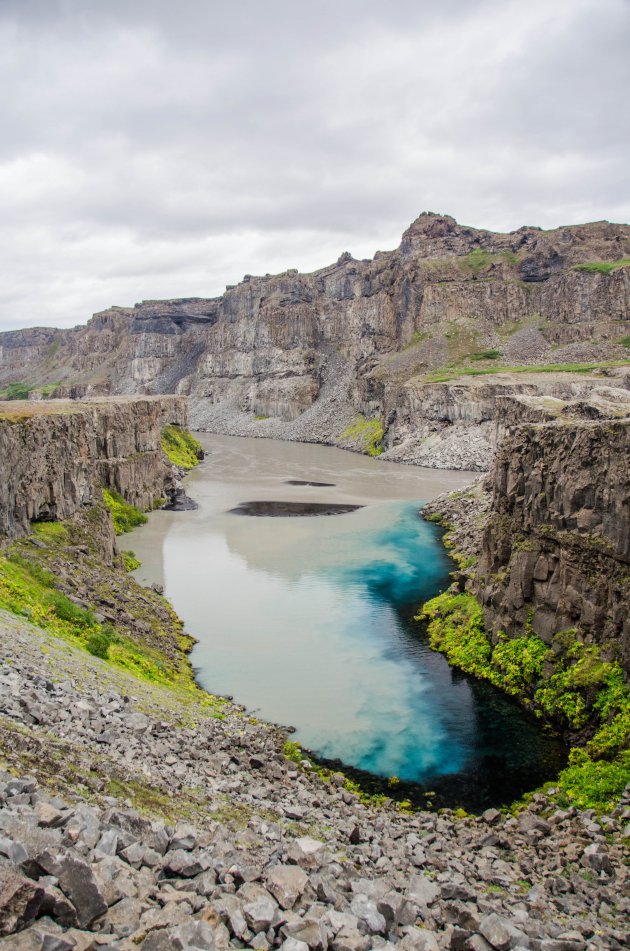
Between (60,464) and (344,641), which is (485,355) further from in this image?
(344,641)

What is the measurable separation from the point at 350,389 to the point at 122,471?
324 feet

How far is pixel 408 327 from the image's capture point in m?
148

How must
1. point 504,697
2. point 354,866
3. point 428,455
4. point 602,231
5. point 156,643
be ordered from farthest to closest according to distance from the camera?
point 602,231 < point 428,455 < point 156,643 < point 504,697 < point 354,866

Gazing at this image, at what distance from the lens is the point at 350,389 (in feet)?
498

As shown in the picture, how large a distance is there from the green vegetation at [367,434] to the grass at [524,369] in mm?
12698

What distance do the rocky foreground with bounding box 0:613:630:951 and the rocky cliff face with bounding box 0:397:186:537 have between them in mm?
11643

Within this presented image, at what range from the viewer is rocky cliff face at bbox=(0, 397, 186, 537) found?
31.5 m

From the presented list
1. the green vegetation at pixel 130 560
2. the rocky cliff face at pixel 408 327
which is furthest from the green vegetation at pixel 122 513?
the rocky cliff face at pixel 408 327

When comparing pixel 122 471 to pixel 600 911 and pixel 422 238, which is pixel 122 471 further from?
pixel 422 238

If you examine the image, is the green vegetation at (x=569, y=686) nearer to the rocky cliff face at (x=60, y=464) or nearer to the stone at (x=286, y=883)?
the stone at (x=286, y=883)

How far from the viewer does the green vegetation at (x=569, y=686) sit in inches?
719

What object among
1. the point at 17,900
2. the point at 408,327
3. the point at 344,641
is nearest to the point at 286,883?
the point at 17,900

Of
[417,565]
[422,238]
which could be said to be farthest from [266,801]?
[422,238]

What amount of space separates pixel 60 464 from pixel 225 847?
95.1ft
